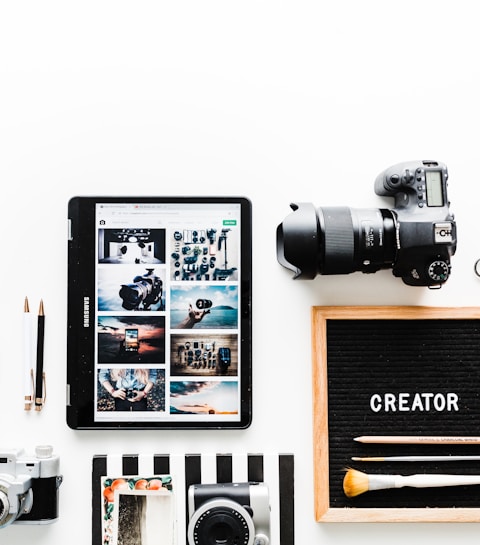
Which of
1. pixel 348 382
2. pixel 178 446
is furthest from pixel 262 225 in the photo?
pixel 178 446

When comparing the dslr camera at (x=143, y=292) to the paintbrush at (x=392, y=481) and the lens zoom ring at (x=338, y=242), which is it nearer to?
the lens zoom ring at (x=338, y=242)

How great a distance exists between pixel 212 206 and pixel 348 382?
42 centimetres

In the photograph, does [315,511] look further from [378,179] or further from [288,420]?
[378,179]

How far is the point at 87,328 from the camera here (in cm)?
114

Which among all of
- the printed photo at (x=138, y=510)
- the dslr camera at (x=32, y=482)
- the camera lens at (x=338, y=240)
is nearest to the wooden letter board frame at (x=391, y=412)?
the camera lens at (x=338, y=240)

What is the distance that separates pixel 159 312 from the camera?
45.3 inches

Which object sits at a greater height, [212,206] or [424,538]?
[212,206]

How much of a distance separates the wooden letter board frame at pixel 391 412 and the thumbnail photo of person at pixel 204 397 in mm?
157

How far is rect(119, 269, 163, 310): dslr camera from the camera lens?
1.15 meters

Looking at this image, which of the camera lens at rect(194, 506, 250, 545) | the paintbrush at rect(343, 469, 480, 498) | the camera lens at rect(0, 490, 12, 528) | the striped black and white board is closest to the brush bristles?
the paintbrush at rect(343, 469, 480, 498)

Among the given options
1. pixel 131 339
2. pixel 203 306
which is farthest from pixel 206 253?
pixel 131 339

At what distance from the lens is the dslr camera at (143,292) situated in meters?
1.15

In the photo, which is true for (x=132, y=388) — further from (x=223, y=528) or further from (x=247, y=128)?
(x=247, y=128)

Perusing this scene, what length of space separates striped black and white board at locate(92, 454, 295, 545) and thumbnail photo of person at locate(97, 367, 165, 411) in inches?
3.8
